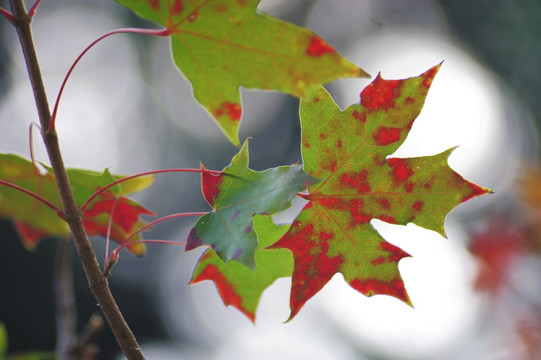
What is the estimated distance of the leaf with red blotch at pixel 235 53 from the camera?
590 mm

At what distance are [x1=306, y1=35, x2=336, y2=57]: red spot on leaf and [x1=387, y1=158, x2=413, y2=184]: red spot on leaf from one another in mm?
244

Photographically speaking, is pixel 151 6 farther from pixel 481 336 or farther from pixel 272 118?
pixel 272 118

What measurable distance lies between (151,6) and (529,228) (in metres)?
2.27

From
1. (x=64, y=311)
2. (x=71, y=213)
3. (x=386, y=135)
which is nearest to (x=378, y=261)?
(x=386, y=135)

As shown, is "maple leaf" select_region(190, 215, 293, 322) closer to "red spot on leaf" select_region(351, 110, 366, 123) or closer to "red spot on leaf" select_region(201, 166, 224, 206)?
"red spot on leaf" select_region(201, 166, 224, 206)

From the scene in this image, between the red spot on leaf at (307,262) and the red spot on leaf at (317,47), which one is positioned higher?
the red spot on leaf at (317,47)

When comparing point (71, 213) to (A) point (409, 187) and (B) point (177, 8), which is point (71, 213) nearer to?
(B) point (177, 8)

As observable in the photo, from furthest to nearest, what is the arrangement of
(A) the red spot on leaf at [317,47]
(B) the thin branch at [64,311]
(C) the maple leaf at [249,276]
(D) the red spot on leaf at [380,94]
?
1. (B) the thin branch at [64,311]
2. (C) the maple leaf at [249,276]
3. (D) the red spot on leaf at [380,94]
4. (A) the red spot on leaf at [317,47]

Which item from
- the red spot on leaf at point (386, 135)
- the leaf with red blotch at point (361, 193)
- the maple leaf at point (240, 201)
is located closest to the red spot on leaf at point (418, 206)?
the leaf with red blotch at point (361, 193)

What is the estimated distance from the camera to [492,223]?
2678mm

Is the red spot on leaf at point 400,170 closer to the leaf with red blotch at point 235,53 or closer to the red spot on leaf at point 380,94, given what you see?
the red spot on leaf at point 380,94

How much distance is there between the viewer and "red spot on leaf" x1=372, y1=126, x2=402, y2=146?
29.1 inches

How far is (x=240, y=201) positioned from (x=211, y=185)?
7 centimetres

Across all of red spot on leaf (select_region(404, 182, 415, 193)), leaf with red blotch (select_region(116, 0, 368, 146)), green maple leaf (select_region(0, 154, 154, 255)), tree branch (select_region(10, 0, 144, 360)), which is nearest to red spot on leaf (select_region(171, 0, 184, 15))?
leaf with red blotch (select_region(116, 0, 368, 146))
